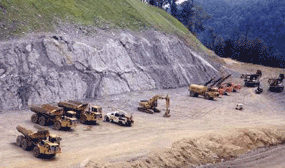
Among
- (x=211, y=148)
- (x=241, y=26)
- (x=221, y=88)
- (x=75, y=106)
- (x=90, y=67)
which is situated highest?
(x=241, y=26)

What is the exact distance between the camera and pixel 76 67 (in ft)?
119

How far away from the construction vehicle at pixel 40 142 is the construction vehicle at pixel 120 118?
857 cm

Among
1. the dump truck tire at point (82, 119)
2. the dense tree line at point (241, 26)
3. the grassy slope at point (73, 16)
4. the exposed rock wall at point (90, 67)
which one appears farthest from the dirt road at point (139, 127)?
the dense tree line at point (241, 26)

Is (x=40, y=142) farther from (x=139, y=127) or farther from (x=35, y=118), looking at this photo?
(x=139, y=127)

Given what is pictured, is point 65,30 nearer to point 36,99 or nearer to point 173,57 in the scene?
point 36,99

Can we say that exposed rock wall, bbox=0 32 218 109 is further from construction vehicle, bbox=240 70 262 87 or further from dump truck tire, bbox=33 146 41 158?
dump truck tire, bbox=33 146 41 158

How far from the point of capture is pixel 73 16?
4388 cm

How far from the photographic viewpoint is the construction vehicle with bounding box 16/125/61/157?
1831 centimetres

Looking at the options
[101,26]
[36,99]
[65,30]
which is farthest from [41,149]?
[101,26]

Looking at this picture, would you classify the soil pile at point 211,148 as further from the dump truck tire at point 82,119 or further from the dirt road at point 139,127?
the dump truck tire at point 82,119

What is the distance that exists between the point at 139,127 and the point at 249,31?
93326mm

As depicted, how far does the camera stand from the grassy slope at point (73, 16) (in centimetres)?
3691

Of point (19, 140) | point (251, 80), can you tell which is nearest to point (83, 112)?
point (19, 140)

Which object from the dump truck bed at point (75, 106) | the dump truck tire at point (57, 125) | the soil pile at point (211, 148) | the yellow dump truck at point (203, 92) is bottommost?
the soil pile at point (211, 148)
